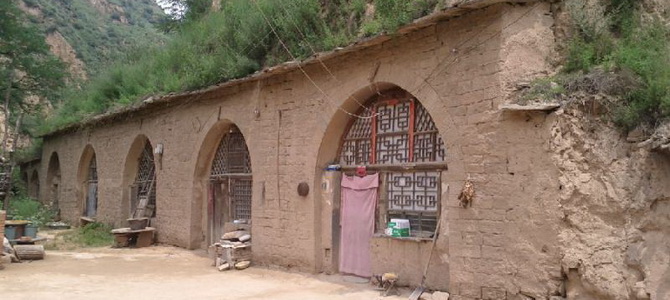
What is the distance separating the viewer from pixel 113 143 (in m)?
15.9

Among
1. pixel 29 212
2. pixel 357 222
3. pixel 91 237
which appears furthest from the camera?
pixel 29 212

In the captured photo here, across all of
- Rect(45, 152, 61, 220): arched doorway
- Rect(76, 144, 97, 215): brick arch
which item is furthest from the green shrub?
Rect(45, 152, 61, 220): arched doorway

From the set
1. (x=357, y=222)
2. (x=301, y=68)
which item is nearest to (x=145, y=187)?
(x=301, y=68)

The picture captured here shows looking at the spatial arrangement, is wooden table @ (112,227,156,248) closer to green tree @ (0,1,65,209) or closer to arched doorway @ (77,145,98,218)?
arched doorway @ (77,145,98,218)

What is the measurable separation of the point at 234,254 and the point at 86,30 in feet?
108

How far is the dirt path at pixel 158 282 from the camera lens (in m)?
7.63

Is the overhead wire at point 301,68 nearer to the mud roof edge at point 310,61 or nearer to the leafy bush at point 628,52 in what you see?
the mud roof edge at point 310,61

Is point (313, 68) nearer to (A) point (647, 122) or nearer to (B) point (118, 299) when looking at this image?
(B) point (118, 299)

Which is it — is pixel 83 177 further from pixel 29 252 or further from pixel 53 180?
pixel 29 252

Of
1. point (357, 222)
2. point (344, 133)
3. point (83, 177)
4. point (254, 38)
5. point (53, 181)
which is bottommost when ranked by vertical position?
point (357, 222)

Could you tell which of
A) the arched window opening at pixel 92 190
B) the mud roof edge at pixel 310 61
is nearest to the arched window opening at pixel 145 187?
the mud roof edge at pixel 310 61

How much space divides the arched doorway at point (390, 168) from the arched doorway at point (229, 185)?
2818 millimetres

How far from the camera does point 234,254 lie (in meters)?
10.0

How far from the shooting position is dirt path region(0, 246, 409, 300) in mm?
7633
